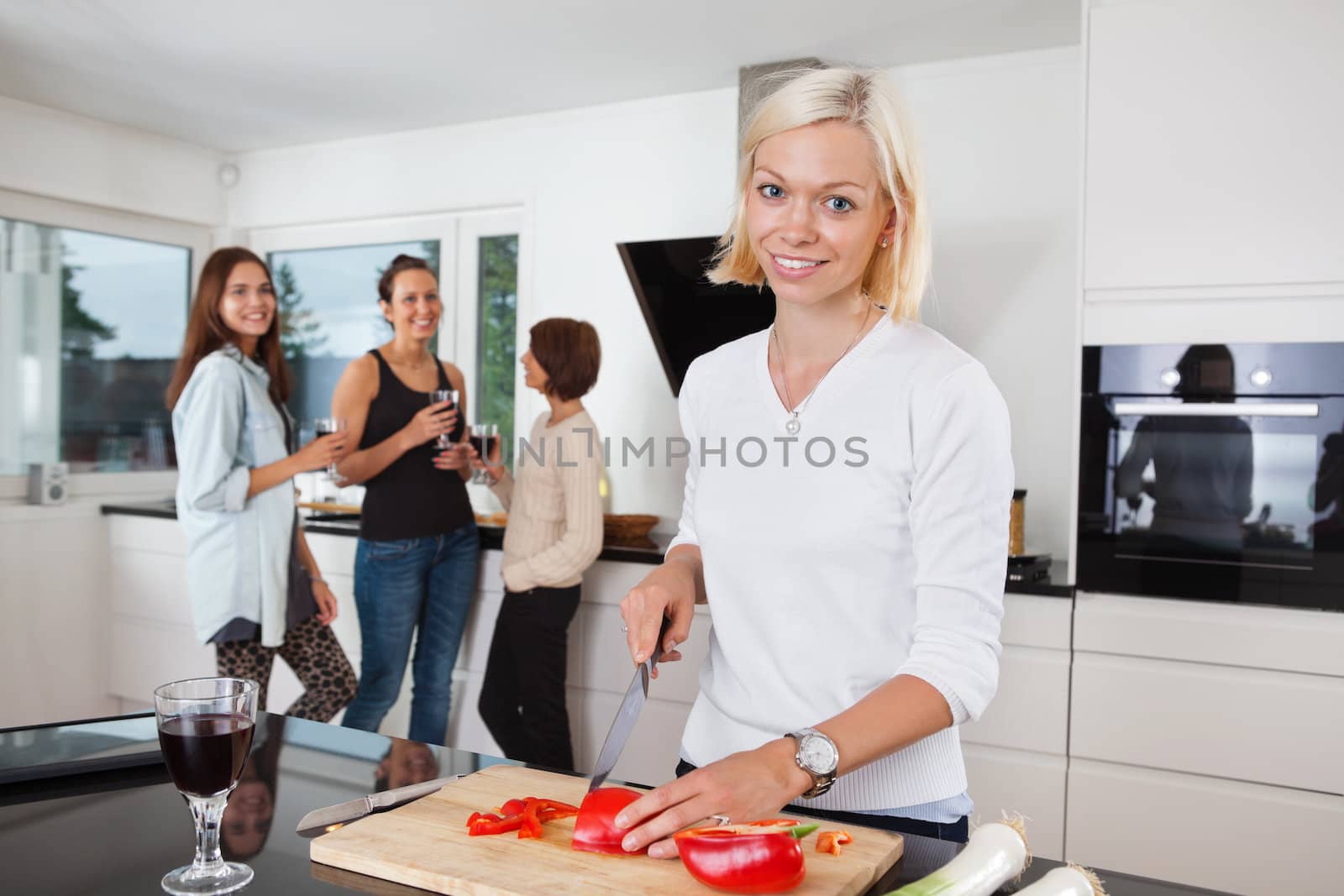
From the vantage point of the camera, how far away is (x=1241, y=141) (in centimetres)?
220

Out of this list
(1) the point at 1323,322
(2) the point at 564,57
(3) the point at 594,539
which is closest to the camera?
(1) the point at 1323,322

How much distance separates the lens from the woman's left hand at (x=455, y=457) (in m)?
2.78

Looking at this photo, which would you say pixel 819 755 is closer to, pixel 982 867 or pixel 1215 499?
pixel 982 867

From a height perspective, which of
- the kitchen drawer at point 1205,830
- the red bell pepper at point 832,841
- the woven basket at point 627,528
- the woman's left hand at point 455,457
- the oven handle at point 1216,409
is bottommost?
the kitchen drawer at point 1205,830

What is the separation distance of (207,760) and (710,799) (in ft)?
1.24

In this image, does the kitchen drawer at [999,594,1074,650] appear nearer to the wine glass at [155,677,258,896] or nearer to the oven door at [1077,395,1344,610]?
Answer: the oven door at [1077,395,1344,610]

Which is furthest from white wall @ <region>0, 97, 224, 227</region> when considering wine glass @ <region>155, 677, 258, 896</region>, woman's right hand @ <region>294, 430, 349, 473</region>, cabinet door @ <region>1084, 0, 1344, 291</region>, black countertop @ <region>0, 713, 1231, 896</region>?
wine glass @ <region>155, 677, 258, 896</region>

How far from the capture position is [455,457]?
2793mm

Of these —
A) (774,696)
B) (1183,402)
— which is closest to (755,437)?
(774,696)

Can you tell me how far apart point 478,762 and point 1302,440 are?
1.88 meters

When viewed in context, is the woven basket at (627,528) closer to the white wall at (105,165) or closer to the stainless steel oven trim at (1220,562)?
the stainless steel oven trim at (1220,562)

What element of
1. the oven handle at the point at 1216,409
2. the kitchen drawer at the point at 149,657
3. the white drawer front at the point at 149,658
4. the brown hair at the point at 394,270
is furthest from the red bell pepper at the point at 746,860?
the white drawer front at the point at 149,658

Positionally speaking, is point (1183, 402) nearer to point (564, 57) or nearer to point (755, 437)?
point (755, 437)

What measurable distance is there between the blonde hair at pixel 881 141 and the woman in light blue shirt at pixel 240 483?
1.71m
